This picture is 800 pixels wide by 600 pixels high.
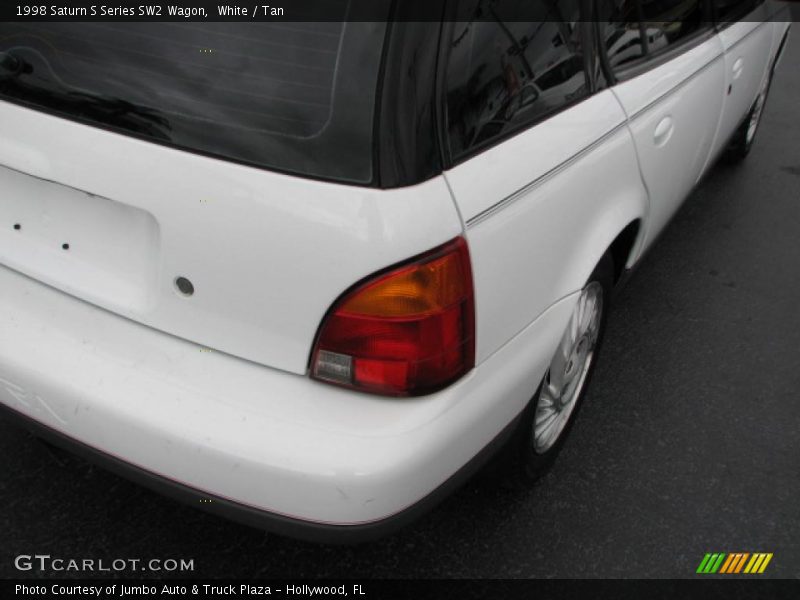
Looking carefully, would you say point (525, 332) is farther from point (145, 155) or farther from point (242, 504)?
point (145, 155)

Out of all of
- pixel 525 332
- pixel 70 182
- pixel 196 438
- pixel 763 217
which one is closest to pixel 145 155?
pixel 70 182

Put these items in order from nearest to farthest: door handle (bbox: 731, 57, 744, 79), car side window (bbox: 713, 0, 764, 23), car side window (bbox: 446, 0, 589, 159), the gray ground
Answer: car side window (bbox: 446, 0, 589, 159)
the gray ground
car side window (bbox: 713, 0, 764, 23)
door handle (bbox: 731, 57, 744, 79)

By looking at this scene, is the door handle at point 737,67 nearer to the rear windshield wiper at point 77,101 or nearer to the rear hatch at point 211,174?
the rear hatch at point 211,174

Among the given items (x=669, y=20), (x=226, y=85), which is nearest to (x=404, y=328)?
(x=226, y=85)

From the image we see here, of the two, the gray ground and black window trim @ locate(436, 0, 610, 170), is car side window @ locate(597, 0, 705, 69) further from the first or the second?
the gray ground

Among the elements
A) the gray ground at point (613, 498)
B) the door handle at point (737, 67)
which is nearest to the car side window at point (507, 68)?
the gray ground at point (613, 498)

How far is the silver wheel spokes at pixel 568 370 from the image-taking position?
226 centimetres

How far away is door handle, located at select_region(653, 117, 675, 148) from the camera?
244 cm

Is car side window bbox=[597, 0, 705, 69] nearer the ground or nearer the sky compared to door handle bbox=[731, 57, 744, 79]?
nearer the sky

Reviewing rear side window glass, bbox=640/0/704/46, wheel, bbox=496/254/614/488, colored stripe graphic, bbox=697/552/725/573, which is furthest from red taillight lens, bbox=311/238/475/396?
rear side window glass, bbox=640/0/704/46

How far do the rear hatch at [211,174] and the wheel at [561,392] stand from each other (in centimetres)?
79

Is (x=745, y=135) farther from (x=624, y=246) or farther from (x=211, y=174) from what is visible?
(x=211, y=174)

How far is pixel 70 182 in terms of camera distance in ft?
5.37

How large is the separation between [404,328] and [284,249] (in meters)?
0.28
